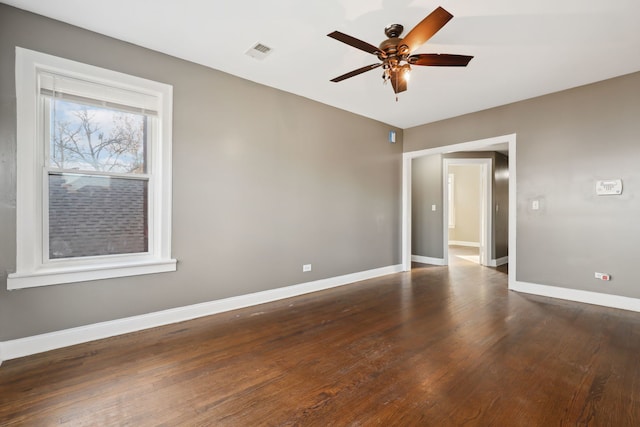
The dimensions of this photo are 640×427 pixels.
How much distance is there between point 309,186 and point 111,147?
2329 mm

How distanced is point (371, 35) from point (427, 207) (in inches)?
181

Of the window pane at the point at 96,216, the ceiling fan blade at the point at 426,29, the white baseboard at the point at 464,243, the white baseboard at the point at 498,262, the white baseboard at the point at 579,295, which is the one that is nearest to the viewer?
the ceiling fan blade at the point at 426,29

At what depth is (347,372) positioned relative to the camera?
83.8 inches

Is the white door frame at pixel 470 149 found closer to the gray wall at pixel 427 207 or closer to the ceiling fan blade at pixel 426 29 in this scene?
the gray wall at pixel 427 207

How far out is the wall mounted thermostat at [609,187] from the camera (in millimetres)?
3521

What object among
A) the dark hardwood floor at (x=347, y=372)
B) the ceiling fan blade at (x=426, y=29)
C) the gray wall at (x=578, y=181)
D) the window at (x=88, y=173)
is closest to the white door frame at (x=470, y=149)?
the gray wall at (x=578, y=181)

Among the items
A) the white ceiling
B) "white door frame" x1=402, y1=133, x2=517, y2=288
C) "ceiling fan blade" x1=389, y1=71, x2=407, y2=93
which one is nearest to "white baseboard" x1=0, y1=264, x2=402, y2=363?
"white door frame" x1=402, y1=133, x2=517, y2=288

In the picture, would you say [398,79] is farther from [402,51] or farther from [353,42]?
[353,42]

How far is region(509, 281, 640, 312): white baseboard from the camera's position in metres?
3.46

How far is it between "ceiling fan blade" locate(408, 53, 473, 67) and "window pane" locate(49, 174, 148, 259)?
2.84m

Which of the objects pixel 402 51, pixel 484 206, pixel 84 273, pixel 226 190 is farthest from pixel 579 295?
pixel 84 273

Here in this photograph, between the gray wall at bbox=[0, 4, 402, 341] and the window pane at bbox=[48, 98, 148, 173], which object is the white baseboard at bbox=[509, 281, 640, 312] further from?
the window pane at bbox=[48, 98, 148, 173]

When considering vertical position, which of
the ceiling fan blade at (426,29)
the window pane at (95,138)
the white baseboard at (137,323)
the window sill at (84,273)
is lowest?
the white baseboard at (137,323)

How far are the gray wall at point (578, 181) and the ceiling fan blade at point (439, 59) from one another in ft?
8.49
